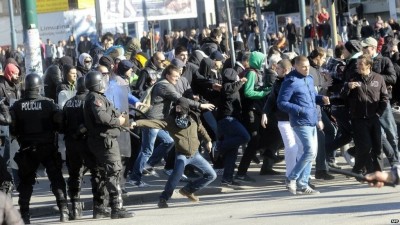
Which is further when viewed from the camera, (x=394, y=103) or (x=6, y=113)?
(x=394, y=103)

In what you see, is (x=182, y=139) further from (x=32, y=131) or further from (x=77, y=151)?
(x=32, y=131)

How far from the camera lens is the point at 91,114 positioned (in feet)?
39.3

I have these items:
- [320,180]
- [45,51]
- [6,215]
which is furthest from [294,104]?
[45,51]

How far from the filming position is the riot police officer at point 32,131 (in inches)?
476

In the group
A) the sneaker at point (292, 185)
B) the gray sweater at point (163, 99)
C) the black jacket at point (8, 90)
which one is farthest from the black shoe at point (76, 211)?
the sneaker at point (292, 185)

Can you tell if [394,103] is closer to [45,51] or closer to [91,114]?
[91,114]

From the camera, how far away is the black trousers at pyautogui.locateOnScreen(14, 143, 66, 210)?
12.1 m

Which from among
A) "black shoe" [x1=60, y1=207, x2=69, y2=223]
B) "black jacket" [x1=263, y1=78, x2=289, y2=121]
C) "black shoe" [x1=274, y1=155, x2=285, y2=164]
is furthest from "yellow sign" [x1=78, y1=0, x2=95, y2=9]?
"black shoe" [x1=60, y1=207, x2=69, y2=223]

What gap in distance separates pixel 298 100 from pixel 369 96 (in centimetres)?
102

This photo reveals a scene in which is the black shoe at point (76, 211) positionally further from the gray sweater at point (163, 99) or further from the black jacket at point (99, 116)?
the gray sweater at point (163, 99)

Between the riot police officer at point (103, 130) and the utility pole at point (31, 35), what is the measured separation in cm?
306

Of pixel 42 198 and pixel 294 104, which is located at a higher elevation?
pixel 294 104

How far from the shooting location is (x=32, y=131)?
39.7 feet

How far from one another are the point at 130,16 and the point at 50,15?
2599 cm
